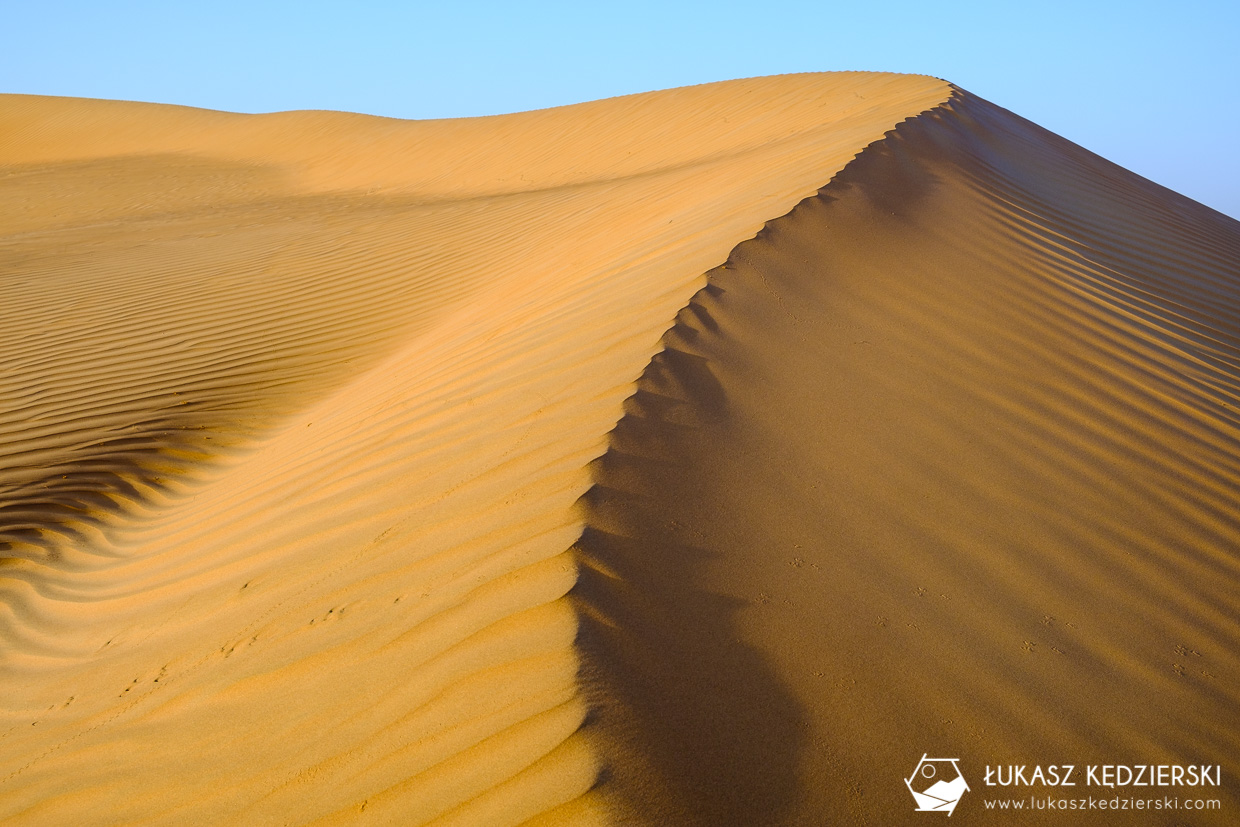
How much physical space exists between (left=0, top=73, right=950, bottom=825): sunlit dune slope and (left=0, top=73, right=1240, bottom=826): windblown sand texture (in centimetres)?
2

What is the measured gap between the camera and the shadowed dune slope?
203 cm

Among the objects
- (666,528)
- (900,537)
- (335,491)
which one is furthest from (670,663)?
(335,491)

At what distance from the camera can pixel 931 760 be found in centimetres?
205

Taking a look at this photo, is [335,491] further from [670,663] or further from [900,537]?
[900,537]

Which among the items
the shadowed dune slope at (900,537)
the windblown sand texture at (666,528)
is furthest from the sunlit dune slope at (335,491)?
the shadowed dune slope at (900,537)

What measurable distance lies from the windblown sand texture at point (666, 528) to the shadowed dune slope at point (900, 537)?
1 cm

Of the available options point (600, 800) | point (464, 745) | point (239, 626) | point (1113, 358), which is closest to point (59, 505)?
point (239, 626)

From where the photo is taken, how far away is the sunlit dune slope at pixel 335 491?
2.08 meters

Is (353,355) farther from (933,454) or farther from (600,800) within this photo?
(600,800)

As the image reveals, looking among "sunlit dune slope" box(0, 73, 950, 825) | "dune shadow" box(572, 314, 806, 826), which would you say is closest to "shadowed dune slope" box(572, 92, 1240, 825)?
"dune shadow" box(572, 314, 806, 826)

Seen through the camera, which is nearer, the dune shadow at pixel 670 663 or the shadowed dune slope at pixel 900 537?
the dune shadow at pixel 670 663

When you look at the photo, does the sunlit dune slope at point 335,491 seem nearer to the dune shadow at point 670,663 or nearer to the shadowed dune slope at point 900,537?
the dune shadow at point 670,663

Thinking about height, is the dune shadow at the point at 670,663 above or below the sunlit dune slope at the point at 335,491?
below

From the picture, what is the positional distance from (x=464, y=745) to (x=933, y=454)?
1.94m
